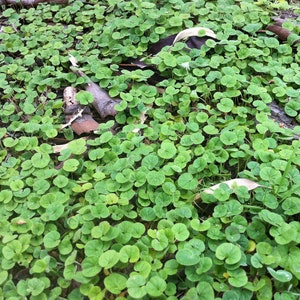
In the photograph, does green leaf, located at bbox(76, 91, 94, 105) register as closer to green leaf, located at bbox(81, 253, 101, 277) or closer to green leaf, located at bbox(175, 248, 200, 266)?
green leaf, located at bbox(81, 253, 101, 277)

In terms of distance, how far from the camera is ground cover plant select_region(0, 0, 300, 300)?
181cm

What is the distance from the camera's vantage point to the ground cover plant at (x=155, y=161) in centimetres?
181

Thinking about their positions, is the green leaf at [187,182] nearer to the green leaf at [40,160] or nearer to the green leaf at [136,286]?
the green leaf at [136,286]

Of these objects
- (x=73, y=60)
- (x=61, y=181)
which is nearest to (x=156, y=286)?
(x=61, y=181)

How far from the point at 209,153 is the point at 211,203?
1.04 ft

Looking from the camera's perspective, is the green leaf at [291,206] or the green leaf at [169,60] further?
the green leaf at [169,60]

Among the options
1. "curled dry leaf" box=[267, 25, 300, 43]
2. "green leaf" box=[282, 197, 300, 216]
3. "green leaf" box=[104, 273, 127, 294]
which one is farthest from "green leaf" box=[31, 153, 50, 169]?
"curled dry leaf" box=[267, 25, 300, 43]

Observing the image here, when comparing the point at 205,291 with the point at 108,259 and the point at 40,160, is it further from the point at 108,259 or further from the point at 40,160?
the point at 40,160

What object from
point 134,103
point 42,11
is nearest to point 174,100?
point 134,103

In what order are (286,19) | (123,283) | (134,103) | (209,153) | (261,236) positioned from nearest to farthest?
(123,283), (261,236), (209,153), (134,103), (286,19)

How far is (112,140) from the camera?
8.04 feet

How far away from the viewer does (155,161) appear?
228 centimetres

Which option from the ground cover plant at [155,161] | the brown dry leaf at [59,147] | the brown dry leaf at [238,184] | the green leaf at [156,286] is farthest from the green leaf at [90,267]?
the brown dry leaf at [59,147]

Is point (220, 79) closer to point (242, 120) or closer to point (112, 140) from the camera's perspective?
point (242, 120)
